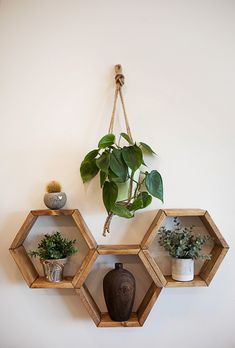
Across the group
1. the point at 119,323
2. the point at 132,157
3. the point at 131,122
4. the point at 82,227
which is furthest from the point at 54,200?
the point at 119,323

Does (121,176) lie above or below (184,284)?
above

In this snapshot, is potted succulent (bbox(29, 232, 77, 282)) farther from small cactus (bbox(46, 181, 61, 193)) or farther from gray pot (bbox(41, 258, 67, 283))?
small cactus (bbox(46, 181, 61, 193))

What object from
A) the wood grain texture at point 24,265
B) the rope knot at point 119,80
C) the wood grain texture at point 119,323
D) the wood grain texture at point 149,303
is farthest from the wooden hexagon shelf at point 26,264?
the rope knot at point 119,80

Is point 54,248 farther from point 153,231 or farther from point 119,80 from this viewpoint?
point 119,80

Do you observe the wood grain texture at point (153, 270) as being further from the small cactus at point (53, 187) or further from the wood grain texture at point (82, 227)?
the small cactus at point (53, 187)

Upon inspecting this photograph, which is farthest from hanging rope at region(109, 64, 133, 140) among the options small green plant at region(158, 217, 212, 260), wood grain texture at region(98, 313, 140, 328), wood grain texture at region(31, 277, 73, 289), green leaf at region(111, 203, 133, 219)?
wood grain texture at region(98, 313, 140, 328)

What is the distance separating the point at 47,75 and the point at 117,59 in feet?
1.19

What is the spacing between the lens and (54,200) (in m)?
1.26

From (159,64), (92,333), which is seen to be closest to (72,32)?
(159,64)

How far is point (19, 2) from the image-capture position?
141cm

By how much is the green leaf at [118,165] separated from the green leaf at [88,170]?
0.45ft

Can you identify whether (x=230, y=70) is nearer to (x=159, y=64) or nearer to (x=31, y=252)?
(x=159, y=64)

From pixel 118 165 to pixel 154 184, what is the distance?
0.62ft

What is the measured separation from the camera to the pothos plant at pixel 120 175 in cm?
119
